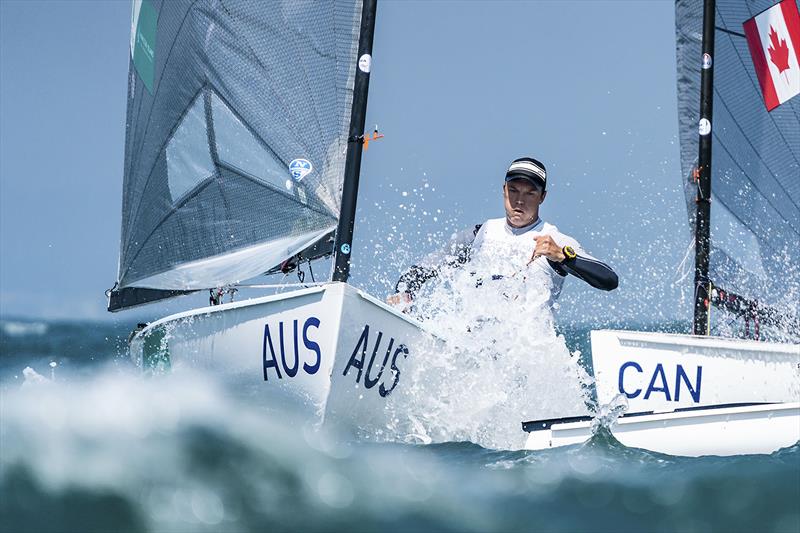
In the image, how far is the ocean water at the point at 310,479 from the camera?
4.35m

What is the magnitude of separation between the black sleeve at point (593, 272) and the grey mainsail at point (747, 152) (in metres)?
2.58

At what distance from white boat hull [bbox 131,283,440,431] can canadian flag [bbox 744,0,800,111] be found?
479 centimetres

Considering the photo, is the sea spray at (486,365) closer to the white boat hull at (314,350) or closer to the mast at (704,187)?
the white boat hull at (314,350)

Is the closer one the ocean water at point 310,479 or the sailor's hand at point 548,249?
the ocean water at point 310,479

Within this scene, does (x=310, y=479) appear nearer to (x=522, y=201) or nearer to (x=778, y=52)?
(x=522, y=201)

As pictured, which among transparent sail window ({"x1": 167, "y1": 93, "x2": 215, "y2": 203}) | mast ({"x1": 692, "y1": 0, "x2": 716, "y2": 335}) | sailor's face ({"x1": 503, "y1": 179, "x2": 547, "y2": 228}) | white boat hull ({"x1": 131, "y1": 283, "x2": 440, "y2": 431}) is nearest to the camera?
white boat hull ({"x1": 131, "y1": 283, "x2": 440, "y2": 431})

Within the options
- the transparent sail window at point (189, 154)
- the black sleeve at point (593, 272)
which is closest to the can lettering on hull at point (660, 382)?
the black sleeve at point (593, 272)

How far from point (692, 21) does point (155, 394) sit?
5.51 m

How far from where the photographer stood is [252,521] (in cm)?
438

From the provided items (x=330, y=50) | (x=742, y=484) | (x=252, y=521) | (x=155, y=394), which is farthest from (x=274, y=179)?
(x=742, y=484)

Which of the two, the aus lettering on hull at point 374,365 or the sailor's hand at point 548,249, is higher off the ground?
the sailor's hand at point 548,249

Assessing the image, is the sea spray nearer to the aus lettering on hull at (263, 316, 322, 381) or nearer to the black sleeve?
the black sleeve

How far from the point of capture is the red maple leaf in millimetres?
8969

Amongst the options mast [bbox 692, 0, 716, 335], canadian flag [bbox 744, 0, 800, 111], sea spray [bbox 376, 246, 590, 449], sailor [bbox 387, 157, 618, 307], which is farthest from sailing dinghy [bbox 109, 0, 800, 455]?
canadian flag [bbox 744, 0, 800, 111]
